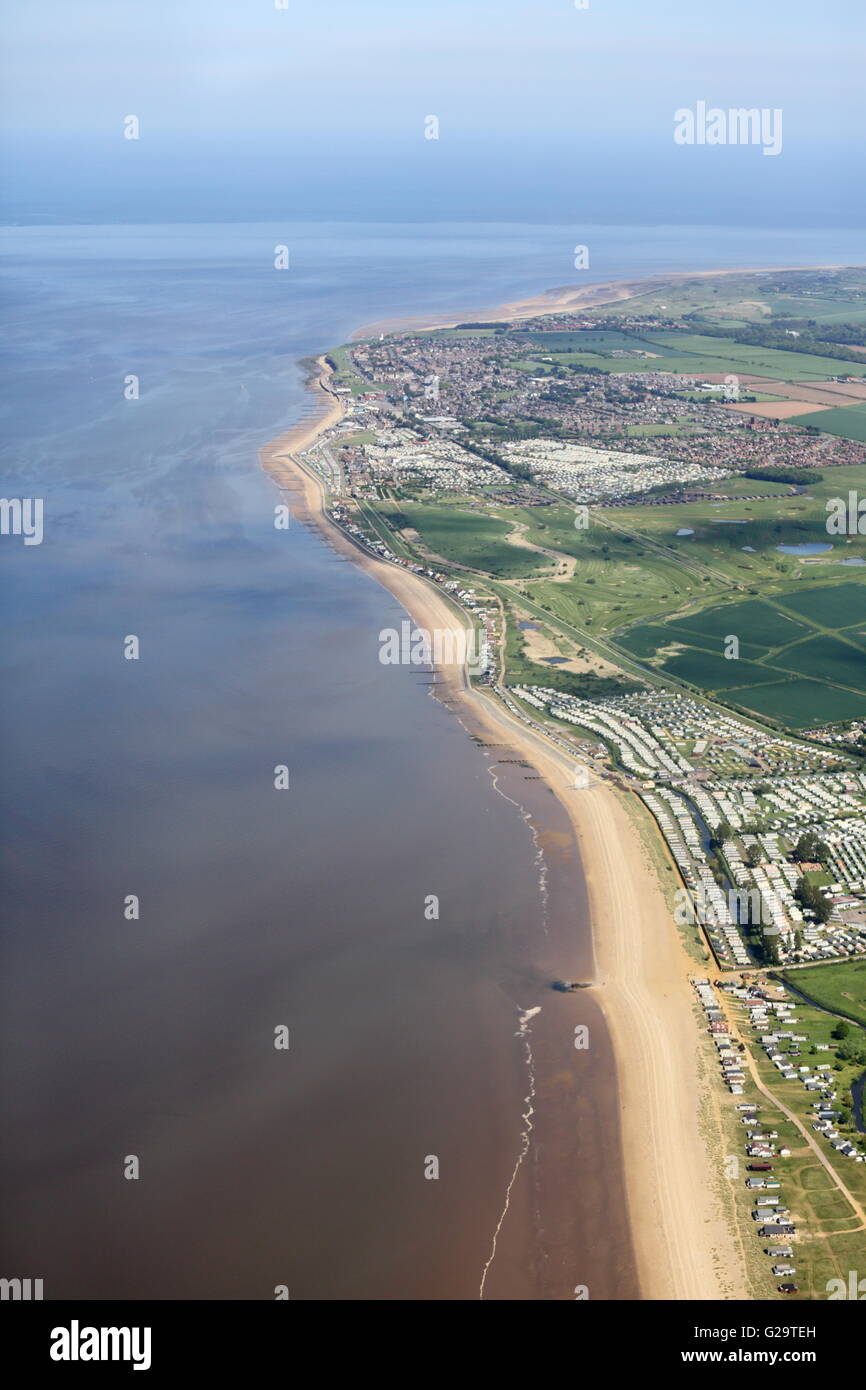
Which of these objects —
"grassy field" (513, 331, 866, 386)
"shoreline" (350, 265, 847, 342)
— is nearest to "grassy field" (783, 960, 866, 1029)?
"grassy field" (513, 331, 866, 386)

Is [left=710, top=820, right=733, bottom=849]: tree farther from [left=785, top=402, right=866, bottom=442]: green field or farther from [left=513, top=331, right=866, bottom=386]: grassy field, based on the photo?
[left=513, top=331, right=866, bottom=386]: grassy field

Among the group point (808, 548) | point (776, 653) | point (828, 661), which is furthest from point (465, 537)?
point (828, 661)

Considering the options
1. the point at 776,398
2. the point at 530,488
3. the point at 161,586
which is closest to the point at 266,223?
the point at 776,398

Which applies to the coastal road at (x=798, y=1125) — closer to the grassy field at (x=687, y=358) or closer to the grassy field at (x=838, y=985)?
the grassy field at (x=838, y=985)

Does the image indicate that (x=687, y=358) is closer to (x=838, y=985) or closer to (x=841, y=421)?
(x=841, y=421)

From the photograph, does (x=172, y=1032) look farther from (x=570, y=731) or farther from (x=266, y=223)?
(x=266, y=223)

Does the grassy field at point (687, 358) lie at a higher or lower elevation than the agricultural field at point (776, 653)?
higher

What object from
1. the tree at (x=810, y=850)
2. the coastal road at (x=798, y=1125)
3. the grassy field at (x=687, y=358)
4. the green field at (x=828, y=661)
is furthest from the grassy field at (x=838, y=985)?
the grassy field at (x=687, y=358)
